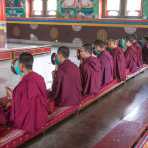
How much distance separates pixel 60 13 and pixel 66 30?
91 centimetres

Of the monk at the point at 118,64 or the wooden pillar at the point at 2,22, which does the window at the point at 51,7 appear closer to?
the wooden pillar at the point at 2,22

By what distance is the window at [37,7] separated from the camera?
636 inches

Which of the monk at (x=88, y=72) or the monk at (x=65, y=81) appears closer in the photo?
the monk at (x=65, y=81)

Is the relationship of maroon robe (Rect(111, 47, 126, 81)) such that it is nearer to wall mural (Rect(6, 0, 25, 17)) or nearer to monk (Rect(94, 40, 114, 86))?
monk (Rect(94, 40, 114, 86))

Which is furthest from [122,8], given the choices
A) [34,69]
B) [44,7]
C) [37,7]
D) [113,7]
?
[34,69]

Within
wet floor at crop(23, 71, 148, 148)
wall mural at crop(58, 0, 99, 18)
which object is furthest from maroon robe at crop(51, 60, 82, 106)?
wall mural at crop(58, 0, 99, 18)

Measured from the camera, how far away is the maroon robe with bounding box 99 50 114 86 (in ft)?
20.0

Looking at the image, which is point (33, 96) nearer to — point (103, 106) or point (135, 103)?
point (103, 106)

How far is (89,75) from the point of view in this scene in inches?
211

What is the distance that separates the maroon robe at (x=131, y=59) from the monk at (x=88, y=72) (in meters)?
2.25

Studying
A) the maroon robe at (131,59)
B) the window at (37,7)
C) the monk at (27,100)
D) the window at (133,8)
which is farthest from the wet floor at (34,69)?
the window at (37,7)

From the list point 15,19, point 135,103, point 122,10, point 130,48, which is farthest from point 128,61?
point 15,19

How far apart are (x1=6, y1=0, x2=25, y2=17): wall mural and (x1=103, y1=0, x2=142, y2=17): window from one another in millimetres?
4583

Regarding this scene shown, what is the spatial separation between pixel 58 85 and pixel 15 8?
1298 cm
